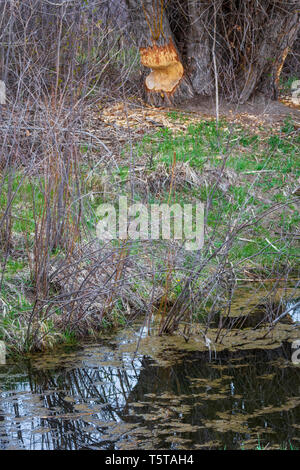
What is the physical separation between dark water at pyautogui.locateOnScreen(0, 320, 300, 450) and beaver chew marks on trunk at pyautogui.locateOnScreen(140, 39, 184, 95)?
658 cm

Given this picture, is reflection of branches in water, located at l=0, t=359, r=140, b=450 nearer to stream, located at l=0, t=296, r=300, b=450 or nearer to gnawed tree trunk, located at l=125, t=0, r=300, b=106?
stream, located at l=0, t=296, r=300, b=450

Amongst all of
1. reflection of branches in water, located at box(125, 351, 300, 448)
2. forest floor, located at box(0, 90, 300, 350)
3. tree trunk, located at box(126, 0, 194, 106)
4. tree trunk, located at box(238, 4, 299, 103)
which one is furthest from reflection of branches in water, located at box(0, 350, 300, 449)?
tree trunk, located at box(126, 0, 194, 106)

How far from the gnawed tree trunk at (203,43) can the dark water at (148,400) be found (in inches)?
257

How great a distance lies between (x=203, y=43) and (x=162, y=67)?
789 mm

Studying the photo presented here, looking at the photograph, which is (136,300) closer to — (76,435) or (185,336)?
(185,336)

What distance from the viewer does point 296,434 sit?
11.7 ft

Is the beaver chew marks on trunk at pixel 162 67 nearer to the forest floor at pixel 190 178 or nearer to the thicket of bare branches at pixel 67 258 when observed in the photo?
the forest floor at pixel 190 178

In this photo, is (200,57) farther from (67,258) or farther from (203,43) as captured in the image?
(67,258)

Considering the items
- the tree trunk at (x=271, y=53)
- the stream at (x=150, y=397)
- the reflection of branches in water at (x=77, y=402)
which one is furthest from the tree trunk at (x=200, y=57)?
the reflection of branches in water at (x=77, y=402)

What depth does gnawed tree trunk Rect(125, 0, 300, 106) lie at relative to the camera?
1039 centimetres

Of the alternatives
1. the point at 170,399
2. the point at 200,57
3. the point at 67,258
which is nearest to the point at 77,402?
the point at 170,399

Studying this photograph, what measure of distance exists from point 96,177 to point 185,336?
3154 mm

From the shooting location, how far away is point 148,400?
4.12 metres
